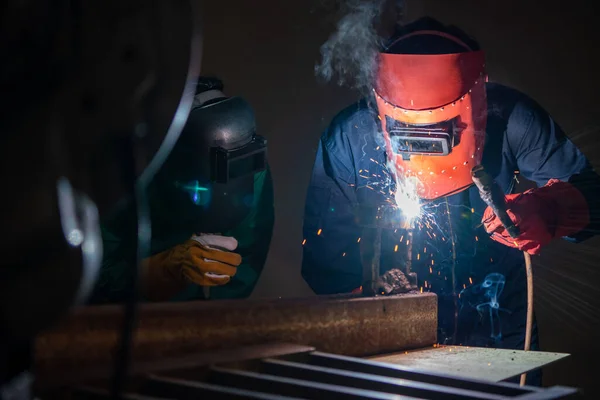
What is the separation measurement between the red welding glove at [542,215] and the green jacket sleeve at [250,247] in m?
0.81

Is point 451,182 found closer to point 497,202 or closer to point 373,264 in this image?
point 497,202

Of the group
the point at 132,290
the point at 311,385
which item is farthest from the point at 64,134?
the point at 311,385

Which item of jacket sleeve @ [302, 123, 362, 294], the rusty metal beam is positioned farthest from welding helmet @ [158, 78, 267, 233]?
Answer: the rusty metal beam

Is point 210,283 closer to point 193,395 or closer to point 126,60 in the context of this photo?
point 193,395

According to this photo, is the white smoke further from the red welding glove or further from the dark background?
the red welding glove

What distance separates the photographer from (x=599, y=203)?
2396 mm

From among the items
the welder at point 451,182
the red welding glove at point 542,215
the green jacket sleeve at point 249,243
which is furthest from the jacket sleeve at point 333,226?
the red welding glove at point 542,215

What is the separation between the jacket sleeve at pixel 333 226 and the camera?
8.70ft

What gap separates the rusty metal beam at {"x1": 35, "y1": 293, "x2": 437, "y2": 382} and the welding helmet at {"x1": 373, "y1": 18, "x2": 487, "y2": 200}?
52 centimetres

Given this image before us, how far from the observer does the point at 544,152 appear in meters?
2.50

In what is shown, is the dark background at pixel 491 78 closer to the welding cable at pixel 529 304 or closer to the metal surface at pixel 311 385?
the welding cable at pixel 529 304

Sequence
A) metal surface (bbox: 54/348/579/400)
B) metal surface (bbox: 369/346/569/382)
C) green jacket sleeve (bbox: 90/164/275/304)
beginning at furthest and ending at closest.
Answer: green jacket sleeve (bbox: 90/164/275/304)
metal surface (bbox: 369/346/569/382)
metal surface (bbox: 54/348/579/400)

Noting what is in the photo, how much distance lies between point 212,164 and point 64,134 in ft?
5.44

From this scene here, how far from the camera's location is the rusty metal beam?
1326 millimetres
